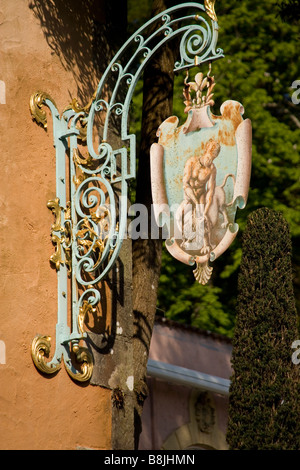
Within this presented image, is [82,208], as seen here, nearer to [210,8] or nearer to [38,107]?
[38,107]

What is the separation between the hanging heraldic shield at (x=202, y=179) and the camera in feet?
20.1

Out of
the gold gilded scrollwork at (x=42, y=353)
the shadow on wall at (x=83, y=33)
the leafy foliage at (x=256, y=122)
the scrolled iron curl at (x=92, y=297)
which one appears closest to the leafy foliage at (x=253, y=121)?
the leafy foliage at (x=256, y=122)

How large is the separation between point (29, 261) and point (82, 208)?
0.66 meters

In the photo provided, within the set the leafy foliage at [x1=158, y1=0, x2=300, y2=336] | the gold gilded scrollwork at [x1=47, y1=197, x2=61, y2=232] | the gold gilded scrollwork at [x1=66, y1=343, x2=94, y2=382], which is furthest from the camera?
the leafy foliage at [x1=158, y1=0, x2=300, y2=336]

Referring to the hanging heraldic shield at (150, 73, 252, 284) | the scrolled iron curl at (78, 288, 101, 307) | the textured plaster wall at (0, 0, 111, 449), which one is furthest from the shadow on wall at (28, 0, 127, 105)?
the scrolled iron curl at (78, 288, 101, 307)

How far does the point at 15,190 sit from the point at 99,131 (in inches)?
47.1

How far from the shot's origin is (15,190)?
6.34 metres

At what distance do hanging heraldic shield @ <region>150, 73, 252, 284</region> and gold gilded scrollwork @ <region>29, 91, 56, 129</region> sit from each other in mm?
847

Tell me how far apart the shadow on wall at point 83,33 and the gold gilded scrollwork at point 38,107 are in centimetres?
46

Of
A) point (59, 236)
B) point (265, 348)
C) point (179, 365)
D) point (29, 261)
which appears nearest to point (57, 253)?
point (59, 236)

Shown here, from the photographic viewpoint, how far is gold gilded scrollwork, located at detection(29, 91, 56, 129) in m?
6.62

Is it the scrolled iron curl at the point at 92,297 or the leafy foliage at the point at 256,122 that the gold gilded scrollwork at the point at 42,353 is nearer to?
the scrolled iron curl at the point at 92,297

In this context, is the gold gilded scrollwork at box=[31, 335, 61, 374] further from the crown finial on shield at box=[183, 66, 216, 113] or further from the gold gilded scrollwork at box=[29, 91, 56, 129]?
the crown finial on shield at box=[183, 66, 216, 113]
